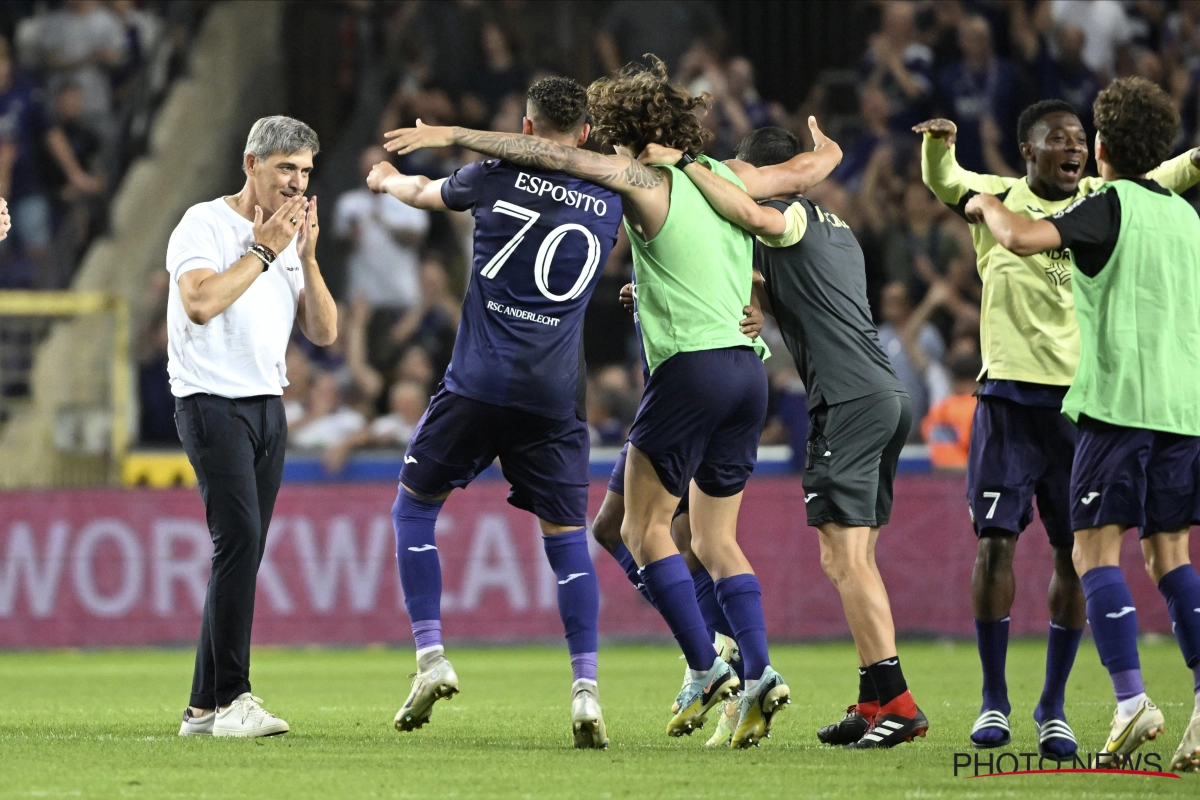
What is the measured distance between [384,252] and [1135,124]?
10.4 m

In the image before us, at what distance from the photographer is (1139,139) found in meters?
6.15

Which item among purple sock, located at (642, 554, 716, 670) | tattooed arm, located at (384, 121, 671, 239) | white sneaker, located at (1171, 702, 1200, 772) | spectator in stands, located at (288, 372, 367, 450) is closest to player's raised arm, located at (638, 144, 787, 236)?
tattooed arm, located at (384, 121, 671, 239)

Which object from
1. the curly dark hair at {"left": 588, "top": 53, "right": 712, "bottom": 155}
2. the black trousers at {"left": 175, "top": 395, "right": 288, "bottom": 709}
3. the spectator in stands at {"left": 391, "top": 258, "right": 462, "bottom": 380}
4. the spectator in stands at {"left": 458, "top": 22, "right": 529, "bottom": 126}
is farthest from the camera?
the spectator in stands at {"left": 458, "top": 22, "right": 529, "bottom": 126}

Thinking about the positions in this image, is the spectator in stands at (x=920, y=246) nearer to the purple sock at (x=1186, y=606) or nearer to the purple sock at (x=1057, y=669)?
the purple sock at (x=1057, y=669)

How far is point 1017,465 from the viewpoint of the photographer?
6.74 meters

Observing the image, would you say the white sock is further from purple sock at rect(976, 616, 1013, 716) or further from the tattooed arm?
the tattooed arm

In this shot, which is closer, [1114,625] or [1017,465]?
[1114,625]

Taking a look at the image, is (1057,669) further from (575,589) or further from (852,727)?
(575,589)

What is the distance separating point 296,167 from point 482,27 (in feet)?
34.6

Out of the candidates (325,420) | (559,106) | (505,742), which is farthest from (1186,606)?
(325,420)

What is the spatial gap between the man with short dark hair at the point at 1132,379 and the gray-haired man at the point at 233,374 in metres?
2.77

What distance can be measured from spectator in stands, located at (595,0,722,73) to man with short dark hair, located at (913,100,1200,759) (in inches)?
402

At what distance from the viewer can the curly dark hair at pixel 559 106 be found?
6.64 meters

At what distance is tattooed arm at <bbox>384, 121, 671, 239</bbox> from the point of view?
252 inches
